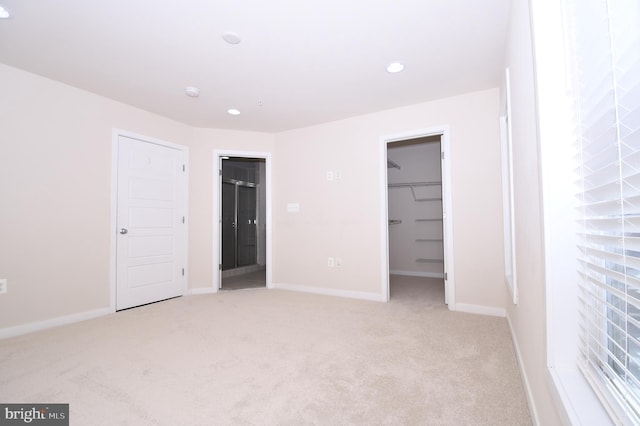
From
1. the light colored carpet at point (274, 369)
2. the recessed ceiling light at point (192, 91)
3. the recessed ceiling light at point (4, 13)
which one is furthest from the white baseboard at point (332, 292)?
the recessed ceiling light at point (4, 13)

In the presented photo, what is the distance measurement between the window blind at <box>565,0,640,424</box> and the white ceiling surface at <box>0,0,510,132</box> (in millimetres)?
1345

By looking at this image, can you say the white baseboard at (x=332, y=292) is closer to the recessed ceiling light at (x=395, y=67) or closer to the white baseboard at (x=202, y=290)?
the white baseboard at (x=202, y=290)

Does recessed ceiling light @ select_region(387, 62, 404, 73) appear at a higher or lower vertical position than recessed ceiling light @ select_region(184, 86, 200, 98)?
higher

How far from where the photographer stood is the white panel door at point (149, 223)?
138 inches

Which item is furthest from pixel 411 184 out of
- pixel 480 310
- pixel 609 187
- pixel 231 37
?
pixel 609 187

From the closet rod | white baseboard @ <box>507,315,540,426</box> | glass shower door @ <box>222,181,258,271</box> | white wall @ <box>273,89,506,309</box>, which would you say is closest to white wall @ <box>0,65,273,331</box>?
white wall @ <box>273,89,506,309</box>

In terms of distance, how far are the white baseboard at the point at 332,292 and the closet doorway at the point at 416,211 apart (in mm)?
1434

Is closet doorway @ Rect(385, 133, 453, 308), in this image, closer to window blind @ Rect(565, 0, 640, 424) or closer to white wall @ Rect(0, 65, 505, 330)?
white wall @ Rect(0, 65, 505, 330)

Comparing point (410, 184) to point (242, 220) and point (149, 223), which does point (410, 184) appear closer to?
point (242, 220)

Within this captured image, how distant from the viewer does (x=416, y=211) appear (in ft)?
18.2

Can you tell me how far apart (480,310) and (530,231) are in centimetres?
202

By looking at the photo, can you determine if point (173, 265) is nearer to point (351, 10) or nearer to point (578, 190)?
point (351, 10)

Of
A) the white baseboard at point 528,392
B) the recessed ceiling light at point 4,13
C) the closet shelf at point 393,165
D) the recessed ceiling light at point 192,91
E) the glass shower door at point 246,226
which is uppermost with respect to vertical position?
the recessed ceiling light at point 4,13

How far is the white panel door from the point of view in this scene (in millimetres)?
3494
